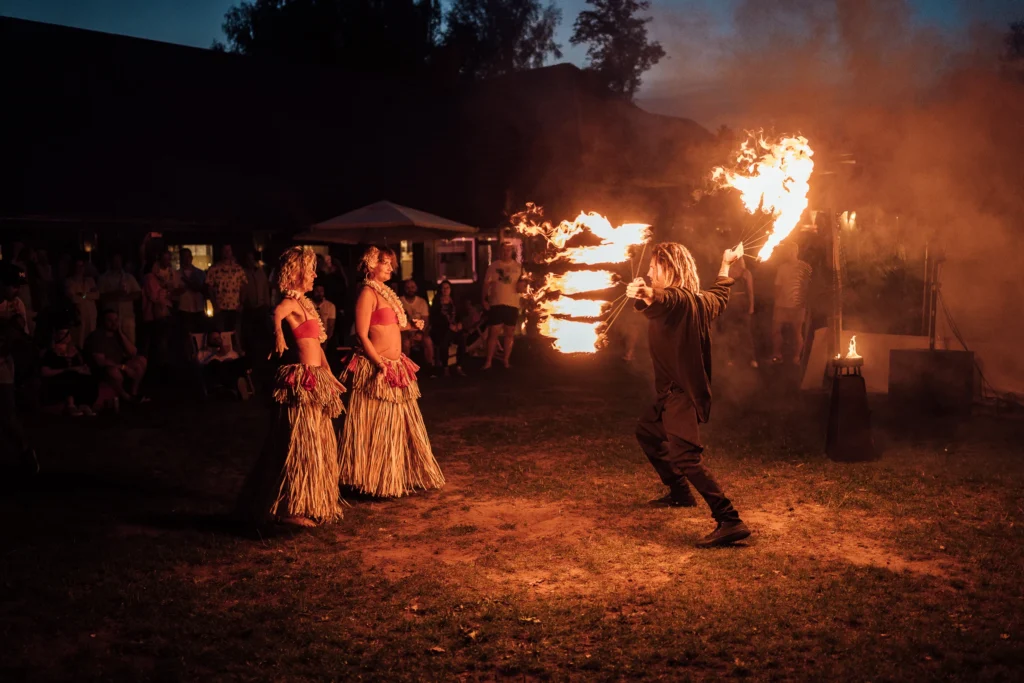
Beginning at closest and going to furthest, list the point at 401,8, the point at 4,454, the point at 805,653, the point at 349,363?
the point at 805,653, the point at 349,363, the point at 4,454, the point at 401,8

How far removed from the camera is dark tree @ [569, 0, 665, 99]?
966 inches

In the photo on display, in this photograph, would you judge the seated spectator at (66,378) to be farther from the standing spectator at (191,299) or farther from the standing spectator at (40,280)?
the standing spectator at (191,299)

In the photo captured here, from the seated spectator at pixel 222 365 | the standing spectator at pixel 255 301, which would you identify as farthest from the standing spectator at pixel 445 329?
the seated spectator at pixel 222 365

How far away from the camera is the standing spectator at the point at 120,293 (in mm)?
13125

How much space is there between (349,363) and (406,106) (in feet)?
58.1

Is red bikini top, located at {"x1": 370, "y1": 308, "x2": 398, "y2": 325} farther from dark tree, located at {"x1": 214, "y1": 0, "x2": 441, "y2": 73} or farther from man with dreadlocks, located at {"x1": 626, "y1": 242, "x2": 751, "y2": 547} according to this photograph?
dark tree, located at {"x1": 214, "y1": 0, "x2": 441, "y2": 73}

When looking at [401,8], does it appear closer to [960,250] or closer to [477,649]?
[960,250]

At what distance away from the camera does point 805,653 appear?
14.2 feet

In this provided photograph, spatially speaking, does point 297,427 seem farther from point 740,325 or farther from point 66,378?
point 740,325

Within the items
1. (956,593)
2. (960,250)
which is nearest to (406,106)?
(960,250)

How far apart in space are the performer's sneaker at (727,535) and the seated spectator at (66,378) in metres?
7.69

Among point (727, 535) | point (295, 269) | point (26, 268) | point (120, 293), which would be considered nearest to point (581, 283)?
point (120, 293)

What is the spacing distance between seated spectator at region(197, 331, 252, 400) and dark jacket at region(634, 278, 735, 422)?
7.12 m

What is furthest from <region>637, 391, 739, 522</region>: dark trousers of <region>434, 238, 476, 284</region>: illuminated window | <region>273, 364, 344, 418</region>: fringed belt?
<region>434, 238, 476, 284</region>: illuminated window
